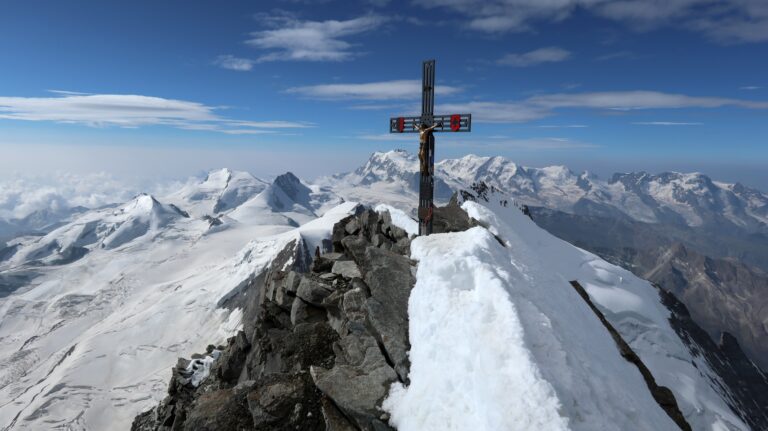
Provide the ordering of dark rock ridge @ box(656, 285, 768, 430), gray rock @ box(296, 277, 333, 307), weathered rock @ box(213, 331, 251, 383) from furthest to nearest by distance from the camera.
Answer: dark rock ridge @ box(656, 285, 768, 430), weathered rock @ box(213, 331, 251, 383), gray rock @ box(296, 277, 333, 307)

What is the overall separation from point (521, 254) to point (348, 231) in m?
16.9

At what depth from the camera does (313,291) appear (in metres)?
23.3

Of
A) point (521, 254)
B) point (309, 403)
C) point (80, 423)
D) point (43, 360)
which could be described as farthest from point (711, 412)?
point (43, 360)

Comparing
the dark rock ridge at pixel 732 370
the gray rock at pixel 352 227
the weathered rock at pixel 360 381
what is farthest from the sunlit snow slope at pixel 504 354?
the dark rock ridge at pixel 732 370

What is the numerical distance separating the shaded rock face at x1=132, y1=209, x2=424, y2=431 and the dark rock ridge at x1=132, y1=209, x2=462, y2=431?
43mm

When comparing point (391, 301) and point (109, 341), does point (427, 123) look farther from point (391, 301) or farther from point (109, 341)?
point (109, 341)

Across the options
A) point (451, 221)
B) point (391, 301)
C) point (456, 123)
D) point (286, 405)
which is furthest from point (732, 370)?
point (286, 405)

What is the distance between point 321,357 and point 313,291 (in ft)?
17.3

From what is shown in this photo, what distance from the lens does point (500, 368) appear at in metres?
11.8

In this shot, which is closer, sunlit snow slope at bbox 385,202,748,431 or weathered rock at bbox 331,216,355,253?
sunlit snow slope at bbox 385,202,748,431

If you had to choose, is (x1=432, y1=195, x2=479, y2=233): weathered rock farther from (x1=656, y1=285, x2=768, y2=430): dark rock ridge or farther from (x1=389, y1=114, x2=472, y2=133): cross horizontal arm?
(x1=656, y1=285, x2=768, y2=430): dark rock ridge

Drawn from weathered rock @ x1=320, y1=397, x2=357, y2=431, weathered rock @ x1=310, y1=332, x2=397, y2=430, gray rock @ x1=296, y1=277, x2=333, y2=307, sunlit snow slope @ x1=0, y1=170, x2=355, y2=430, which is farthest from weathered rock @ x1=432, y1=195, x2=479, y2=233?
sunlit snow slope @ x1=0, y1=170, x2=355, y2=430

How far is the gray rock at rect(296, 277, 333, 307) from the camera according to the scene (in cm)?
2312

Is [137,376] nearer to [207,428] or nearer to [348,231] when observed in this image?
[348,231]
